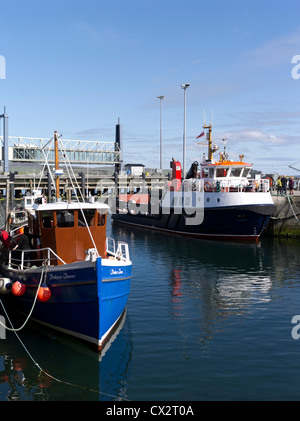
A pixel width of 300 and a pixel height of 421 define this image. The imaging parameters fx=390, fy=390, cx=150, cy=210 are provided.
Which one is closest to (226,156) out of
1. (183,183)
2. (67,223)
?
(183,183)

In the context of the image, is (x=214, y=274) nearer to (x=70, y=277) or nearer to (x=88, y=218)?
(x=88, y=218)

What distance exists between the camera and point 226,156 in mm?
37500

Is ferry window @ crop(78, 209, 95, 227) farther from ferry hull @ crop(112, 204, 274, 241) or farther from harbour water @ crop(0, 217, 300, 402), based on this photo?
ferry hull @ crop(112, 204, 274, 241)

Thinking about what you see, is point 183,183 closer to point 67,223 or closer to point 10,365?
point 67,223

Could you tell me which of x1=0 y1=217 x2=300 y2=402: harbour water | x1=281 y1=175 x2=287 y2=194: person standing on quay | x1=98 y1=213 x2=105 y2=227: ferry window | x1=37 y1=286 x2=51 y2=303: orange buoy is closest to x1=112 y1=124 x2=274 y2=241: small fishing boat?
x1=281 y1=175 x2=287 y2=194: person standing on quay

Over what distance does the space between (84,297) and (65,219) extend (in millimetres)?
3475

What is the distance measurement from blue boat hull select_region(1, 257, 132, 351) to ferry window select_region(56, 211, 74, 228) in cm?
190

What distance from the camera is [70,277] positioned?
12023 millimetres

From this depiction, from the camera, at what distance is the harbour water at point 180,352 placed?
31.7 ft

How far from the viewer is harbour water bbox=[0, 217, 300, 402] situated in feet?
31.7

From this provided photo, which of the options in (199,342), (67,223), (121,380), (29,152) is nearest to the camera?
(121,380)

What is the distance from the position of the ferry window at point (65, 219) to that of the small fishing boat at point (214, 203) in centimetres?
2081

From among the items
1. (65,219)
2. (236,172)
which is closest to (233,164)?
(236,172)

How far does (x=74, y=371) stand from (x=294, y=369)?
6037 millimetres
